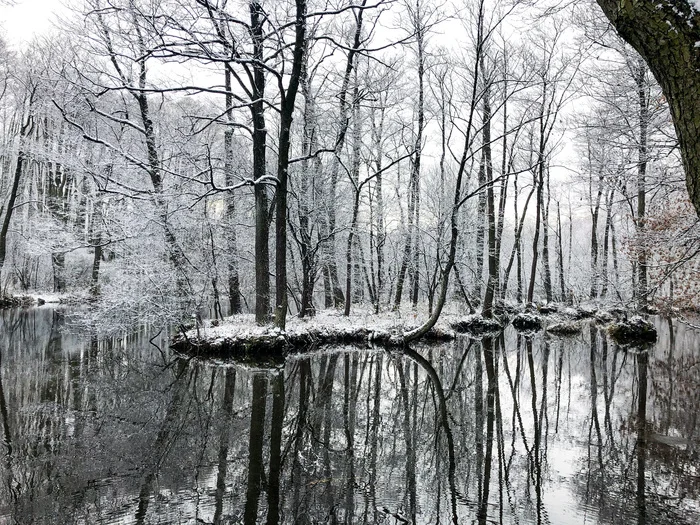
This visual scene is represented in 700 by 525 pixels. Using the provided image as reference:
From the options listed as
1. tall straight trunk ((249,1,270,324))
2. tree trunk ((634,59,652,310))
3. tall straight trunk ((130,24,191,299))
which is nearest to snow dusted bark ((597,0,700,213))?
tree trunk ((634,59,652,310))

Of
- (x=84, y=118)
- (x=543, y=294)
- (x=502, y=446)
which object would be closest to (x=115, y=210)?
(x=84, y=118)

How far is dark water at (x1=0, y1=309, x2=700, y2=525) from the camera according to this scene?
3771 mm

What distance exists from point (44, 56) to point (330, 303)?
57.5 feet

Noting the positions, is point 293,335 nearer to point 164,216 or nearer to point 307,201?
point 164,216

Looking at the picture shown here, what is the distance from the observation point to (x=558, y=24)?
22.1m

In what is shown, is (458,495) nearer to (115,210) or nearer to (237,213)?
(115,210)

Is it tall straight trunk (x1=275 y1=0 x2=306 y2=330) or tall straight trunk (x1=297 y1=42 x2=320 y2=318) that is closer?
tall straight trunk (x1=275 y1=0 x2=306 y2=330)

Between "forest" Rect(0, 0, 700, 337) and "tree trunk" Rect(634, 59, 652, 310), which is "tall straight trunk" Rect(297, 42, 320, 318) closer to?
"forest" Rect(0, 0, 700, 337)

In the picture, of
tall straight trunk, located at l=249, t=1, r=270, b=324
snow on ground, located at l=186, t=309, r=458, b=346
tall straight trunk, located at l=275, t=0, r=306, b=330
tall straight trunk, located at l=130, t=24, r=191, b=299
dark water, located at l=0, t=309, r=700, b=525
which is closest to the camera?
dark water, located at l=0, t=309, r=700, b=525

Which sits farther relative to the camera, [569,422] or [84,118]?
[84,118]

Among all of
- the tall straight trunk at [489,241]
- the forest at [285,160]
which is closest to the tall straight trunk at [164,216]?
the forest at [285,160]

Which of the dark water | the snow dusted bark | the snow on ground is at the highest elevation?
the snow dusted bark

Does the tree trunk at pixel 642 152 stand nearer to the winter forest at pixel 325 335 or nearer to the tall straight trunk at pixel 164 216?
the winter forest at pixel 325 335

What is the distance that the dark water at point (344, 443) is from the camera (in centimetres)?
377
